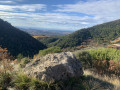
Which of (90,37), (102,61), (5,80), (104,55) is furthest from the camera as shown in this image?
(90,37)

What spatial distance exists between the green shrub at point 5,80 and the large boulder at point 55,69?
573mm

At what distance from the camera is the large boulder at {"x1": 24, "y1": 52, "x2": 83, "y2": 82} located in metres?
3.35

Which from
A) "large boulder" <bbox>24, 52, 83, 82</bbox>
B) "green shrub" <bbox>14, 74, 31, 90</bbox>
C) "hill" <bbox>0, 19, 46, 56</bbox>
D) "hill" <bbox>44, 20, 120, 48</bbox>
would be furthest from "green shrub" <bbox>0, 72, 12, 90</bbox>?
"hill" <bbox>44, 20, 120, 48</bbox>

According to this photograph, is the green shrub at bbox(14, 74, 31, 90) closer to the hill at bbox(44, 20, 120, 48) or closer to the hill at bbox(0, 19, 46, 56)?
the hill at bbox(0, 19, 46, 56)

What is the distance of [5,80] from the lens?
3547 mm

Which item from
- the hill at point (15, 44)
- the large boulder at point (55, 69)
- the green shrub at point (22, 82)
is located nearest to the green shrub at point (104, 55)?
the large boulder at point (55, 69)

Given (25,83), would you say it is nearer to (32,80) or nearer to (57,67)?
(32,80)

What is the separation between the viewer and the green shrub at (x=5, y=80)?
334cm

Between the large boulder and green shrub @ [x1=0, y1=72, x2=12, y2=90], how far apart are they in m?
0.57

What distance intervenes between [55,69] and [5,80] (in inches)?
62.4

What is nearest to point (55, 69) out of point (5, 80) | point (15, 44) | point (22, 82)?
point (22, 82)

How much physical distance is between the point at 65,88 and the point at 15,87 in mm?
1444

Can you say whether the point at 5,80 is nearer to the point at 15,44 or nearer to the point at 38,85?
the point at 38,85

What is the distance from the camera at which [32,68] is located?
12.0 ft
